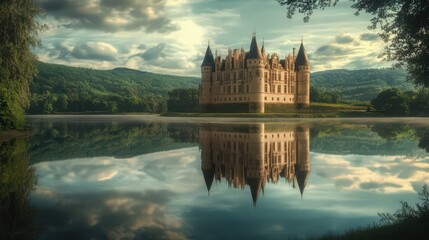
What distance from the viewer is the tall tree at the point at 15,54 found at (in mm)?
25266

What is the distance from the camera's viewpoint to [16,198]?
36.2 feet

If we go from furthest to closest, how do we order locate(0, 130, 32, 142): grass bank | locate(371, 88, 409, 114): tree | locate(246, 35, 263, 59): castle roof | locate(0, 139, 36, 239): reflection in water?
locate(246, 35, 263, 59): castle roof < locate(371, 88, 409, 114): tree < locate(0, 130, 32, 142): grass bank < locate(0, 139, 36, 239): reflection in water

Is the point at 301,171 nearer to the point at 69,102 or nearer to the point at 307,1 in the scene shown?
the point at 307,1

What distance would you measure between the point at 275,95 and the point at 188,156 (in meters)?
81.1

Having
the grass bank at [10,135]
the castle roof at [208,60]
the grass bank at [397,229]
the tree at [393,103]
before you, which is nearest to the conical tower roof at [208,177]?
the grass bank at [397,229]

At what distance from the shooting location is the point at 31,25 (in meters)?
27.4

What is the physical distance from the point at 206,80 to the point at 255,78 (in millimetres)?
19194

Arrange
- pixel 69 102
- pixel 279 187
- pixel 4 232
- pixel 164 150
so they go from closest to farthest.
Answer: pixel 4 232 < pixel 279 187 < pixel 164 150 < pixel 69 102

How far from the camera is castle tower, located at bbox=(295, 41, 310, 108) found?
104688 millimetres

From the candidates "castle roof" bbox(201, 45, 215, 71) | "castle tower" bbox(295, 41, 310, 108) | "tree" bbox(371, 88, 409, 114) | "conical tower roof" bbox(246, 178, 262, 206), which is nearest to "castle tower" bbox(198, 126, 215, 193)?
"conical tower roof" bbox(246, 178, 262, 206)

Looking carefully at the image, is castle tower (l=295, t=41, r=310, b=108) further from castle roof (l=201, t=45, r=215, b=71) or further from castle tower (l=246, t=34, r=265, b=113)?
castle roof (l=201, t=45, r=215, b=71)

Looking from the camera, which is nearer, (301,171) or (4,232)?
(4,232)

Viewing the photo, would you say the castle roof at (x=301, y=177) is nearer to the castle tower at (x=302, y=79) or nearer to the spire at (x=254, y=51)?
the spire at (x=254, y=51)

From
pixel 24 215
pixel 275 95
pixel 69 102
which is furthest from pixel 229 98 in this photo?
pixel 24 215
